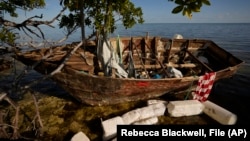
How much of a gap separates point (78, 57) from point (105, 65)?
1341 mm

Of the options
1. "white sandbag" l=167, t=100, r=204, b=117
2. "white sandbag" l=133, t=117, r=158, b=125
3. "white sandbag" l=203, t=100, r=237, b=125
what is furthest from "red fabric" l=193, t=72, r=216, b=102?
"white sandbag" l=133, t=117, r=158, b=125

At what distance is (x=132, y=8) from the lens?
7.15m

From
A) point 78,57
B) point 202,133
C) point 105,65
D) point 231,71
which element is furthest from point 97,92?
point 231,71

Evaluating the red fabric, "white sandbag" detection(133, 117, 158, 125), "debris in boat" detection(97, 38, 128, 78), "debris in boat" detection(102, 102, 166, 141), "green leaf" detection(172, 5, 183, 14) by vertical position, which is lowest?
"white sandbag" detection(133, 117, 158, 125)

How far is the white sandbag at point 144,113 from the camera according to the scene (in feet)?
24.9

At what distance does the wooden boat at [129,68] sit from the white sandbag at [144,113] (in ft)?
3.25

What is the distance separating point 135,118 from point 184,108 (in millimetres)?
2118

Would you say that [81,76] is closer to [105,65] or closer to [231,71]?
[105,65]

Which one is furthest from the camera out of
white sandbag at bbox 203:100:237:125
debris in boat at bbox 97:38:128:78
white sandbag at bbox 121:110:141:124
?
debris in boat at bbox 97:38:128:78

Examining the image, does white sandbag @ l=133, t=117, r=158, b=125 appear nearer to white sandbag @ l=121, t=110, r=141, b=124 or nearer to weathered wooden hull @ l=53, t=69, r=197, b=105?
white sandbag @ l=121, t=110, r=141, b=124

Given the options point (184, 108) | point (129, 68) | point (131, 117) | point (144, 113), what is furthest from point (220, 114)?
point (129, 68)

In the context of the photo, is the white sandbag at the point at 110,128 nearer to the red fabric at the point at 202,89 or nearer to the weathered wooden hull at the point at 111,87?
the weathered wooden hull at the point at 111,87

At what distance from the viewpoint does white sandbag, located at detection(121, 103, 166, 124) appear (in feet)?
24.9

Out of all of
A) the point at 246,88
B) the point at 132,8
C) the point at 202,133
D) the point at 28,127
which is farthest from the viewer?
the point at 246,88
